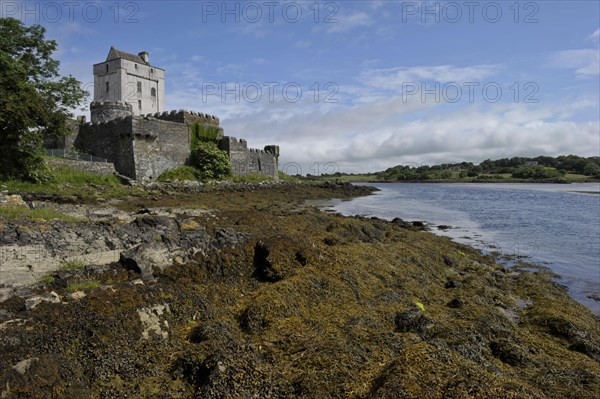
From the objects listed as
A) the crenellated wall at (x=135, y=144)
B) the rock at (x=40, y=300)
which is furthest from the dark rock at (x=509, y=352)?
the crenellated wall at (x=135, y=144)

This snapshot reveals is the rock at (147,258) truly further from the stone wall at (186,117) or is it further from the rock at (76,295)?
the stone wall at (186,117)

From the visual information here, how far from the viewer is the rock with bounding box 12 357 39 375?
13.3 feet

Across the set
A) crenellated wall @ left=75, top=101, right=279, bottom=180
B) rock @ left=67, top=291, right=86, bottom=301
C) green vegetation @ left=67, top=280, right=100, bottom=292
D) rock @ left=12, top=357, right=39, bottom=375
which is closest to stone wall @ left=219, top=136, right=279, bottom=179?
crenellated wall @ left=75, top=101, right=279, bottom=180

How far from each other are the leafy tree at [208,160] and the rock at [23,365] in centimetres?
3184

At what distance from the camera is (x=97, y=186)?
24594mm

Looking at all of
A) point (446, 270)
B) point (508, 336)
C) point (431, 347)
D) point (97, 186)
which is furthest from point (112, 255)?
point (97, 186)

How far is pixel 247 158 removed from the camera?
42.9m

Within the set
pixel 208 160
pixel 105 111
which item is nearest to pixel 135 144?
pixel 105 111

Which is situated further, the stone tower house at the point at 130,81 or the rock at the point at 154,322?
the stone tower house at the point at 130,81

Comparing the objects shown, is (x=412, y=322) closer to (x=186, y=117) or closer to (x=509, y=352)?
(x=509, y=352)

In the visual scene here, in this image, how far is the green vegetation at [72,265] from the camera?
6.87m

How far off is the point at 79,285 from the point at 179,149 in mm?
29955

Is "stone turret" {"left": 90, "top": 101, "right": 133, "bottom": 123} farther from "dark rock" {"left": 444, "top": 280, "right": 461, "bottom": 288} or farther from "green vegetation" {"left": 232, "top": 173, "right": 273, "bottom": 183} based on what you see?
"dark rock" {"left": 444, "top": 280, "right": 461, "bottom": 288}

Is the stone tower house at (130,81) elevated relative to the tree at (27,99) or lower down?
elevated
